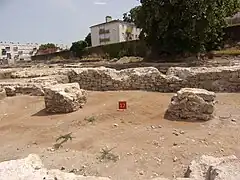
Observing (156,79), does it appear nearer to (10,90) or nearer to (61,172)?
(10,90)

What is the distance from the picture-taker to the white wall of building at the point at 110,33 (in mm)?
58469

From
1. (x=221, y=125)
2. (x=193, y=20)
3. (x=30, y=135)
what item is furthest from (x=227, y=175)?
(x=193, y=20)

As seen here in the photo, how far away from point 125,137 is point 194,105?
210 cm

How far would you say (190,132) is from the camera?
21.6 ft

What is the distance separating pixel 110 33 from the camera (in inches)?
2375

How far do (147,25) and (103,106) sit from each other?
33.6 ft

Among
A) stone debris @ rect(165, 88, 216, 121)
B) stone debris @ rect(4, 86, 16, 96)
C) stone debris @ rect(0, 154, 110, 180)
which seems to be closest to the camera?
stone debris @ rect(0, 154, 110, 180)

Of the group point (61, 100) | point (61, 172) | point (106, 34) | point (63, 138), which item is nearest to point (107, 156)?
point (63, 138)

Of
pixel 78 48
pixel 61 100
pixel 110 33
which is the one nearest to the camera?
pixel 61 100

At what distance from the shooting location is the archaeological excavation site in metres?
4.50

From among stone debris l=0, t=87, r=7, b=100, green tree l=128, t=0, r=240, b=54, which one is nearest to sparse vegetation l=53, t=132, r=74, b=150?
stone debris l=0, t=87, r=7, b=100

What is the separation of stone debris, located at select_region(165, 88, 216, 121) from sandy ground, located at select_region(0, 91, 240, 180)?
277mm

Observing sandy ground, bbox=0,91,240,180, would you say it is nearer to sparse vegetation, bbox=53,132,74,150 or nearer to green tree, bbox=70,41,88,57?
sparse vegetation, bbox=53,132,74,150

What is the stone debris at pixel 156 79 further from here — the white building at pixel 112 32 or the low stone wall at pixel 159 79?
the white building at pixel 112 32
